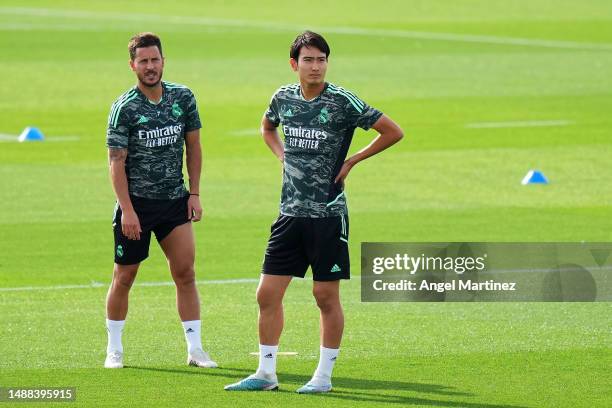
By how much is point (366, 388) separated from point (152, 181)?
2073 millimetres

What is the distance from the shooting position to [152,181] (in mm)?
10969

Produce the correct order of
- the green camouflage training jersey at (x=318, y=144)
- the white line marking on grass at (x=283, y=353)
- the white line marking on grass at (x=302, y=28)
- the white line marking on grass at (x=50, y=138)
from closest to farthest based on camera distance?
the green camouflage training jersey at (x=318, y=144)
the white line marking on grass at (x=283, y=353)
the white line marking on grass at (x=50, y=138)
the white line marking on grass at (x=302, y=28)

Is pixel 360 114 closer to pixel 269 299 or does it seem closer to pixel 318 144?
pixel 318 144

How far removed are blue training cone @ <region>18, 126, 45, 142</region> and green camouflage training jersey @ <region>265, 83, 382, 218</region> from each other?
14.9 meters

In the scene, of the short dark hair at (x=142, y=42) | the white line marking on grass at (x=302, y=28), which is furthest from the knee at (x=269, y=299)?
the white line marking on grass at (x=302, y=28)

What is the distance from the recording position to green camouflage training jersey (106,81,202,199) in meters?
10.8

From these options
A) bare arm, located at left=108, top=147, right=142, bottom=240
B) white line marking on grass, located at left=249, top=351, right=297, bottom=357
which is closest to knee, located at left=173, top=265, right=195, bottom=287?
bare arm, located at left=108, top=147, right=142, bottom=240

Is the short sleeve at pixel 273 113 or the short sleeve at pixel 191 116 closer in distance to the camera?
the short sleeve at pixel 273 113

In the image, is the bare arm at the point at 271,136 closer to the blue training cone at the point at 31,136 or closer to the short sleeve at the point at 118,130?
the short sleeve at the point at 118,130

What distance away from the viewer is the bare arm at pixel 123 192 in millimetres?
10797

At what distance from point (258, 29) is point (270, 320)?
33.4 metres

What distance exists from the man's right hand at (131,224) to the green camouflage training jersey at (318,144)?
1.11 metres

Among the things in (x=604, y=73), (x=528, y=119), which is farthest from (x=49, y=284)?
(x=604, y=73)

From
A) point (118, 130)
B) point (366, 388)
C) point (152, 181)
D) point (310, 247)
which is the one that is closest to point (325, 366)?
point (366, 388)
